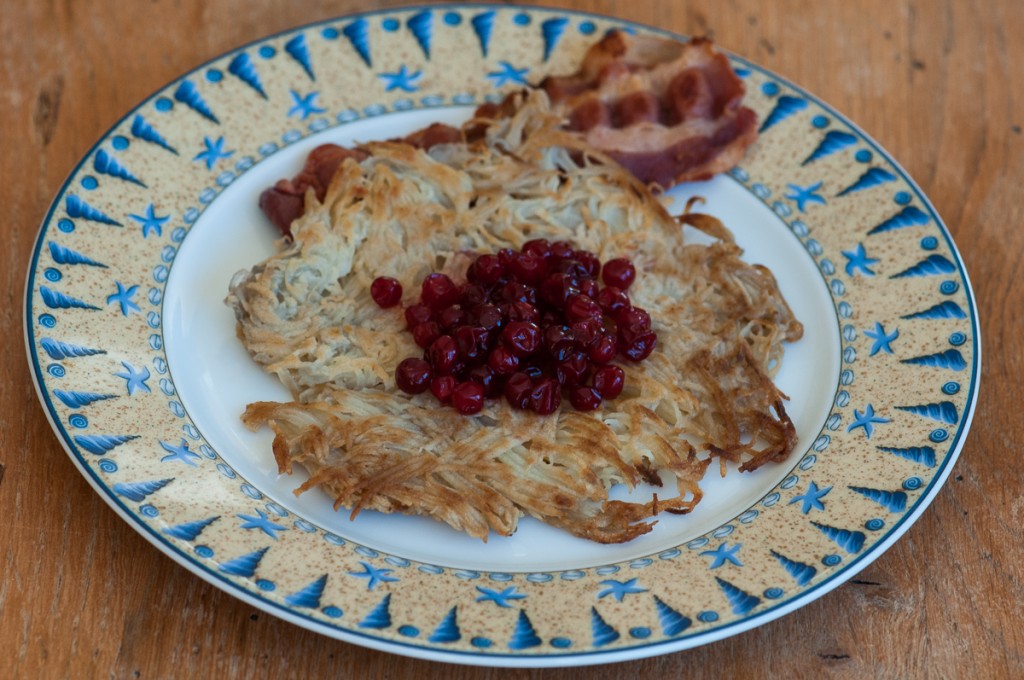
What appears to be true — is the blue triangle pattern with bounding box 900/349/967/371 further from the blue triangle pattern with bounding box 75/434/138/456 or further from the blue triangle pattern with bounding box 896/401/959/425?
the blue triangle pattern with bounding box 75/434/138/456

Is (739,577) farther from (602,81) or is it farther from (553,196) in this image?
(602,81)

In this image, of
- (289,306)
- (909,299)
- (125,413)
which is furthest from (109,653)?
(909,299)


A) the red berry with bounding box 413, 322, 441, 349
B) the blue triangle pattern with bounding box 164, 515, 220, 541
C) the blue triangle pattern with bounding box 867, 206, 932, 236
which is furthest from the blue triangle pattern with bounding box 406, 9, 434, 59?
the blue triangle pattern with bounding box 164, 515, 220, 541

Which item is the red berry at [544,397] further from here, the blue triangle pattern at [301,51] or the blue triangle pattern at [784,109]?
the blue triangle pattern at [301,51]

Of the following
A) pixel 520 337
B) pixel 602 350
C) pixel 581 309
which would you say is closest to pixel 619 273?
pixel 581 309

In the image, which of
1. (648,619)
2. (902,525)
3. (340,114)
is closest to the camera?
(648,619)

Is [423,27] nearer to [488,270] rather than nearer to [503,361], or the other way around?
[488,270]

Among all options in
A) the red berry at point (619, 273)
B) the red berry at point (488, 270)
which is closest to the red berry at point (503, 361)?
the red berry at point (488, 270)
